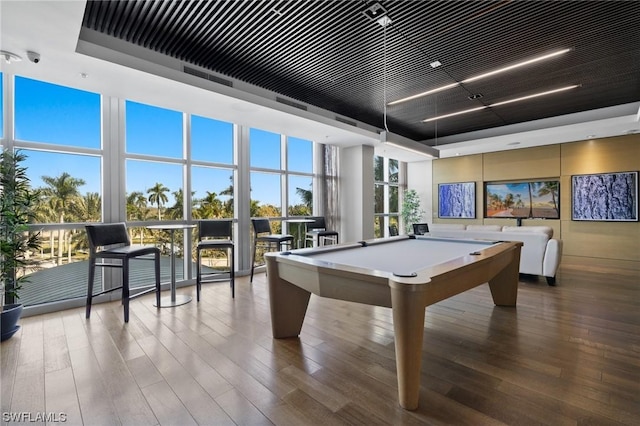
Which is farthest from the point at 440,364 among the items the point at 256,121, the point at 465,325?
the point at 256,121

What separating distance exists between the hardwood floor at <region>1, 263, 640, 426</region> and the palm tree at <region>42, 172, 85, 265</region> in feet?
3.66

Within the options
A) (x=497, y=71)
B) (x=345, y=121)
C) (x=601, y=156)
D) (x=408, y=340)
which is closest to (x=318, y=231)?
(x=345, y=121)

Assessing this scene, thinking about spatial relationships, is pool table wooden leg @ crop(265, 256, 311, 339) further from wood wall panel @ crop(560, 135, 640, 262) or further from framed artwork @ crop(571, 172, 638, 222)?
framed artwork @ crop(571, 172, 638, 222)

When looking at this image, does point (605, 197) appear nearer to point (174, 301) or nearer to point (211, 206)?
point (211, 206)

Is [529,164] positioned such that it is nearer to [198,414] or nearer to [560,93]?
[560,93]

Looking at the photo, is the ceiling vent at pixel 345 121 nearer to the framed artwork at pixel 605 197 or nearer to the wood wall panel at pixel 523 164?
the wood wall panel at pixel 523 164

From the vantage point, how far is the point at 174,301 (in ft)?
12.3

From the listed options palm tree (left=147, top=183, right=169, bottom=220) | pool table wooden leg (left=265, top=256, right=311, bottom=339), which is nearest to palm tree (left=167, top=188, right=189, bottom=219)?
palm tree (left=147, top=183, right=169, bottom=220)

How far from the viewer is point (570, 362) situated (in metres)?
2.22

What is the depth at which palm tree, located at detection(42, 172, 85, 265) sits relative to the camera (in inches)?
141

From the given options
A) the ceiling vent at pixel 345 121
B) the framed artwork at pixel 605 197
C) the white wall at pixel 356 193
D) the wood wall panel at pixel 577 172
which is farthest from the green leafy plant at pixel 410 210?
the ceiling vent at pixel 345 121

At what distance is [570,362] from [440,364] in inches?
38.2

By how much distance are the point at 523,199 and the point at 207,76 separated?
7.90 meters

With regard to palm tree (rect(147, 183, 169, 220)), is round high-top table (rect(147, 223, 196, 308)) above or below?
below
